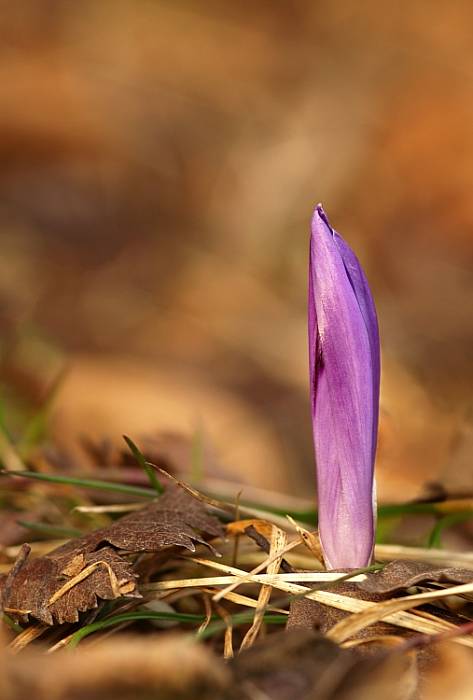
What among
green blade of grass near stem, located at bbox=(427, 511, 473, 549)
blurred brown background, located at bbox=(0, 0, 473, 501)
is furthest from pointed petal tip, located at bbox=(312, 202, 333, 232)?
blurred brown background, located at bbox=(0, 0, 473, 501)

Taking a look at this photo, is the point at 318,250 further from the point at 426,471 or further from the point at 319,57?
the point at 319,57

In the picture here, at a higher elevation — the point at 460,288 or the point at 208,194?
the point at 208,194

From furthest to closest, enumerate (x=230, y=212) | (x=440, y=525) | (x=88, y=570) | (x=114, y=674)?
(x=230, y=212) < (x=440, y=525) < (x=88, y=570) < (x=114, y=674)

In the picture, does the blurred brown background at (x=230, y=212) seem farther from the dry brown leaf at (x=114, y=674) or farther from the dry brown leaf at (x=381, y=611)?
the dry brown leaf at (x=114, y=674)

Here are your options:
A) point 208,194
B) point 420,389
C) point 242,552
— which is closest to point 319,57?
point 208,194

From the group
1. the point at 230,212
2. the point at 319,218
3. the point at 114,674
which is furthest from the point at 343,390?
the point at 230,212

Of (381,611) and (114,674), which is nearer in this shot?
(114,674)

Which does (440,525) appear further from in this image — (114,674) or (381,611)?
(114,674)
